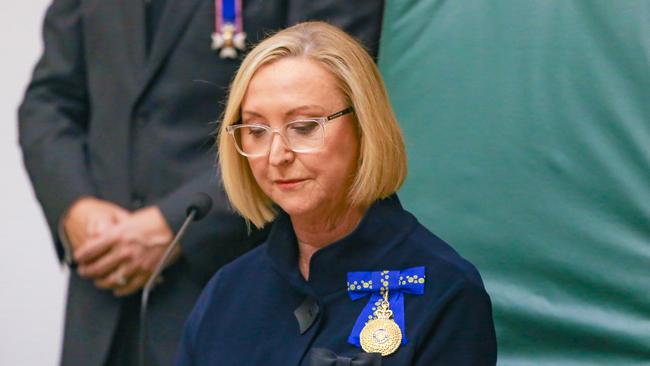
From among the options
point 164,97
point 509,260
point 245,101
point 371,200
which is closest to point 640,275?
point 509,260

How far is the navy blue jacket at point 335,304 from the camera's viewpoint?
2486mm

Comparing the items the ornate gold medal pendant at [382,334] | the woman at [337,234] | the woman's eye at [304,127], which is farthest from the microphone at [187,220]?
the ornate gold medal pendant at [382,334]

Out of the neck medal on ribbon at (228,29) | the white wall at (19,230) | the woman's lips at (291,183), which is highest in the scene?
the neck medal on ribbon at (228,29)

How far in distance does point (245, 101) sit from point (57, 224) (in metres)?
0.91

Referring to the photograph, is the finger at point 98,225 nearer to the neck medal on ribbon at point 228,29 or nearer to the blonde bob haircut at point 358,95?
the neck medal on ribbon at point 228,29

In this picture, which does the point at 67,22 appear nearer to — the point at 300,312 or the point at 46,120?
the point at 46,120

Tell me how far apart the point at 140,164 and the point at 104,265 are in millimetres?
265

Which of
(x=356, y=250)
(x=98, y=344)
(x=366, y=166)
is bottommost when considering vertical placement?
(x=98, y=344)

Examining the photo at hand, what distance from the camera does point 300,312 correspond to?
2.64 meters

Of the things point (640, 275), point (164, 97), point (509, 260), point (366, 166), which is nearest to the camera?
point (366, 166)

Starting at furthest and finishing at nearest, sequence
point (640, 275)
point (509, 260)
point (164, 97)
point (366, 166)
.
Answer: point (164, 97) < point (509, 260) < point (640, 275) < point (366, 166)

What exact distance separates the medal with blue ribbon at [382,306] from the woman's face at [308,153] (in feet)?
0.59

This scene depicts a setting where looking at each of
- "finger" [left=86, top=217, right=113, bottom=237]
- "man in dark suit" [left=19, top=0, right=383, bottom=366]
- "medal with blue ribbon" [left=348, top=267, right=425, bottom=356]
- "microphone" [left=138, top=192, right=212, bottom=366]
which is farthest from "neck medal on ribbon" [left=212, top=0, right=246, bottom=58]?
"medal with blue ribbon" [left=348, top=267, right=425, bottom=356]

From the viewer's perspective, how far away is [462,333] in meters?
2.48
